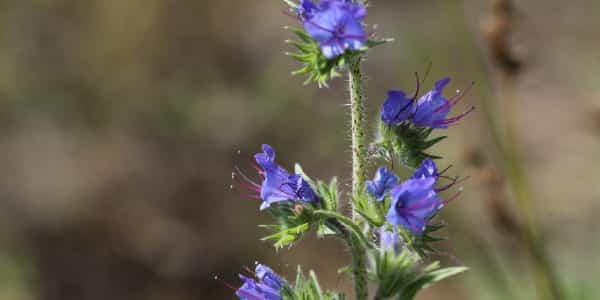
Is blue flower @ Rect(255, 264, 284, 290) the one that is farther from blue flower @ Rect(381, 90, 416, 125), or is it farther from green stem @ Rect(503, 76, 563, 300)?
green stem @ Rect(503, 76, 563, 300)

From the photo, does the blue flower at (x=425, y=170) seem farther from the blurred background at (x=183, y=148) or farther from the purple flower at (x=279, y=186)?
the blurred background at (x=183, y=148)

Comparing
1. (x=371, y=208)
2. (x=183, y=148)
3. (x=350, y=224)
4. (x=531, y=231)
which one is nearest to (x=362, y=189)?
(x=371, y=208)

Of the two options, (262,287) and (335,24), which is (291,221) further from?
(335,24)

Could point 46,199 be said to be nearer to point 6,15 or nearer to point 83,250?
point 83,250

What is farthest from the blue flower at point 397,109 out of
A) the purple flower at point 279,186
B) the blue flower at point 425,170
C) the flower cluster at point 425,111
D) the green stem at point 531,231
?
the green stem at point 531,231

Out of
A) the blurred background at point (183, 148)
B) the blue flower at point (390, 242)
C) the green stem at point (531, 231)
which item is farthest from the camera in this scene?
the blurred background at point (183, 148)

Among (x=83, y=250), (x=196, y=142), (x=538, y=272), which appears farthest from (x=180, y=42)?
(x=538, y=272)
